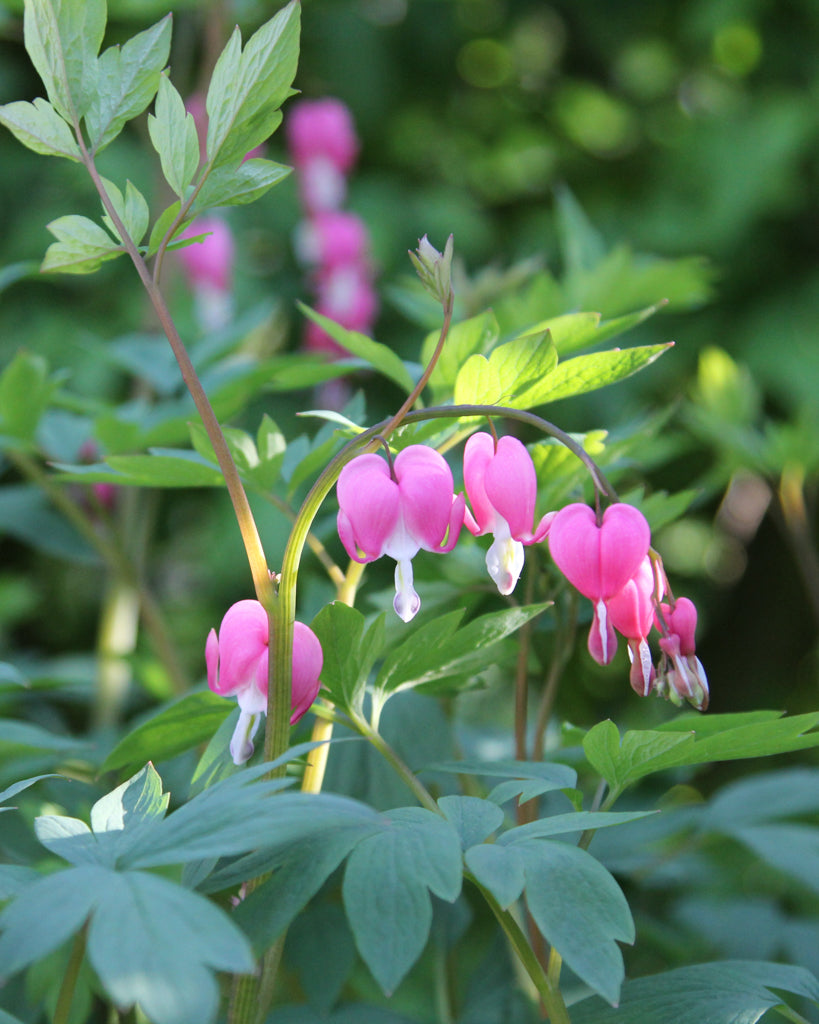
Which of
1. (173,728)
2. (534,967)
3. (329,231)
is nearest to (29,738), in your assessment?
(173,728)

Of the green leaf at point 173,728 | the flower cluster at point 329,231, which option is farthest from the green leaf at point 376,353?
the flower cluster at point 329,231

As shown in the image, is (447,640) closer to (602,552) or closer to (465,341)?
(602,552)

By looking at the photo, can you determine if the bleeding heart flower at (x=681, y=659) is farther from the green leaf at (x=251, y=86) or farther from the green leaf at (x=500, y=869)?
the green leaf at (x=251, y=86)

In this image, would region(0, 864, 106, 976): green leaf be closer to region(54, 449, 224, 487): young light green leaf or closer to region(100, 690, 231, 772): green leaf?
region(100, 690, 231, 772): green leaf

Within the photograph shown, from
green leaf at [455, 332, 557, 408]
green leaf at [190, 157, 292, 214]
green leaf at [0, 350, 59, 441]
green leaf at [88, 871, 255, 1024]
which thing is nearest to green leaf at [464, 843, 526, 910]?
green leaf at [88, 871, 255, 1024]

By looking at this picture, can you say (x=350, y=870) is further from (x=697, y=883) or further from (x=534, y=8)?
(x=534, y=8)

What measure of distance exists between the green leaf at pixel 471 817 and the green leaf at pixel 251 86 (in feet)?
1.17

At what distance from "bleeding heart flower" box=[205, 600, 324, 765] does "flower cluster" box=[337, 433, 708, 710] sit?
0.17 ft

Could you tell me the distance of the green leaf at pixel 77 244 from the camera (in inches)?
20.4

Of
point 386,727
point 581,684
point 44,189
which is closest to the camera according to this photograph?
point 386,727

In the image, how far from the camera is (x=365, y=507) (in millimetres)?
485

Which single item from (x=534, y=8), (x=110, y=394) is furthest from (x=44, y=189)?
(x=534, y=8)

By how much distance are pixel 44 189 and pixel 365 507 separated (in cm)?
255

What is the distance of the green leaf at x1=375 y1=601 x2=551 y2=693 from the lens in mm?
535
